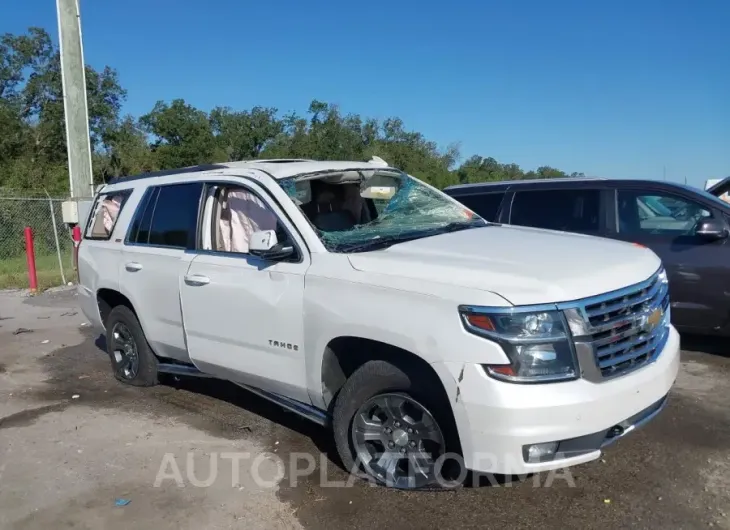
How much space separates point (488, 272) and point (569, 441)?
926 millimetres

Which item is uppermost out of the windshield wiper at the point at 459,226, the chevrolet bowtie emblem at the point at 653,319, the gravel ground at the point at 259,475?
the windshield wiper at the point at 459,226

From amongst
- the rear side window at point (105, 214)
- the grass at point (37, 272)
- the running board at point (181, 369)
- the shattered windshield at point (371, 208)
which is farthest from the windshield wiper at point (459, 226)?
the grass at point (37, 272)

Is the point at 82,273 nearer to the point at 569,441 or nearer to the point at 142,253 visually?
the point at 142,253

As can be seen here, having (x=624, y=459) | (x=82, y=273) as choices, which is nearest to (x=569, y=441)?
(x=624, y=459)

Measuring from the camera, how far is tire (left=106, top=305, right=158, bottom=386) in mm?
5707

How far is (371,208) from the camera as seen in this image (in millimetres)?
5082

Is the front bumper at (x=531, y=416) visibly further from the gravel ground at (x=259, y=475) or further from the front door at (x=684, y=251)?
the front door at (x=684, y=251)

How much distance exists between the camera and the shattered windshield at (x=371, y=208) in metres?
4.26

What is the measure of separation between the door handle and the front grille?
265 cm

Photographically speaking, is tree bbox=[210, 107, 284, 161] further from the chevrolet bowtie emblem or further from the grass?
the chevrolet bowtie emblem

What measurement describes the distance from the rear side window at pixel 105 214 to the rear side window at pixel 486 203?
12.0 feet

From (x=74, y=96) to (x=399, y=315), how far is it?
12329 mm

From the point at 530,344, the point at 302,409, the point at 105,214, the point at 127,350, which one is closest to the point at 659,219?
the point at 530,344

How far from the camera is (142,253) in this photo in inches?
213
